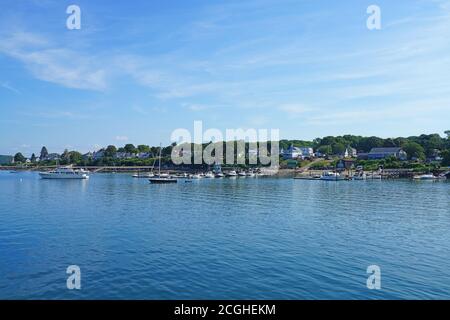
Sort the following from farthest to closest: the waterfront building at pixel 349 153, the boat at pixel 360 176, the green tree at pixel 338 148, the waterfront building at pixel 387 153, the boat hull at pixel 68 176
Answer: the green tree at pixel 338 148, the waterfront building at pixel 349 153, the waterfront building at pixel 387 153, the boat at pixel 360 176, the boat hull at pixel 68 176

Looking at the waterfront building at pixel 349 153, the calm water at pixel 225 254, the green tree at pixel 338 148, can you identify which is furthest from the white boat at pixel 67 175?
the waterfront building at pixel 349 153

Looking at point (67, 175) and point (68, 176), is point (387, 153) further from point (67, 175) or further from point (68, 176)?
point (67, 175)

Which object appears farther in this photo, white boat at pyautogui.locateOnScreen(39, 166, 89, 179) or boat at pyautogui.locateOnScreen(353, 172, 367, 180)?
boat at pyautogui.locateOnScreen(353, 172, 367, 180)

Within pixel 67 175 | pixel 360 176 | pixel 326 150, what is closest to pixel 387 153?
pixel 326 150

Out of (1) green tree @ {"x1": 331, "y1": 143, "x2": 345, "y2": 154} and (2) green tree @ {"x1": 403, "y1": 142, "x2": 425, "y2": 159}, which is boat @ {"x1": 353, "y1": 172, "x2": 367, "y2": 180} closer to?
(2) green tree @ {"x1": 403, "y1": 142, "x2": 425, "y2": 159}

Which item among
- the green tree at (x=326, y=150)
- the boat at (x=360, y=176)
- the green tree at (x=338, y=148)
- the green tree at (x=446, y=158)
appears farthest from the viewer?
the green tree at (x=326, y=150)

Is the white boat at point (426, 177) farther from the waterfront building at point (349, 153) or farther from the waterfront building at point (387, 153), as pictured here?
the waterfront building at point (349, 153)

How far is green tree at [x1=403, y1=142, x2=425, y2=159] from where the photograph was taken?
152 m

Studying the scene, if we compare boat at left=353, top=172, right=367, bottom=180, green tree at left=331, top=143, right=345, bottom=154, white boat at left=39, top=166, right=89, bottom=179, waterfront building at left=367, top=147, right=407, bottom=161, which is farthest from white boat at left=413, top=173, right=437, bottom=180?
white boat at left=39, top=166, right=89, bottom=179

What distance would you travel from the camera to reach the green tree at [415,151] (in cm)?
15225
